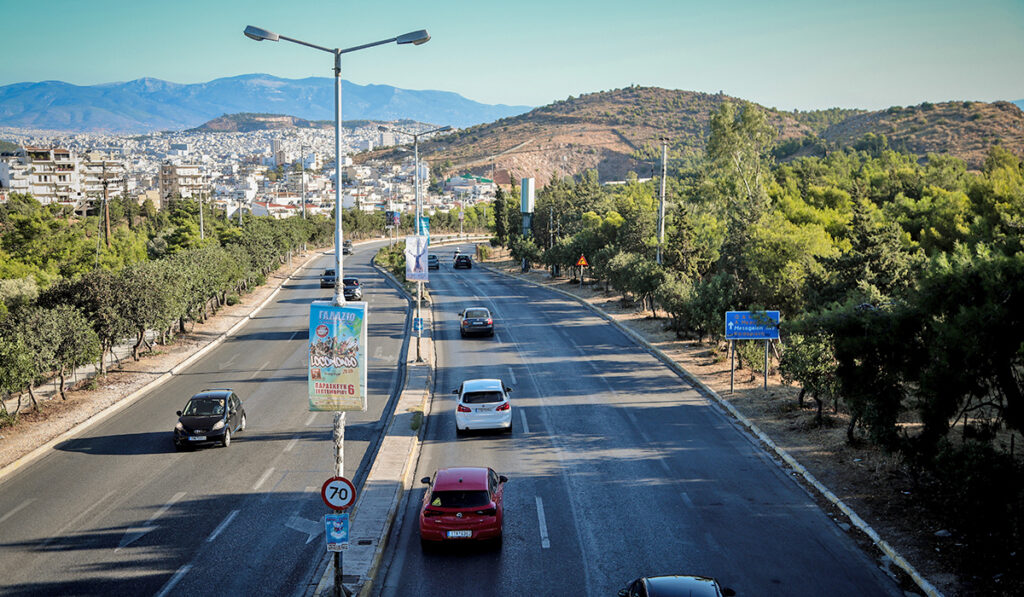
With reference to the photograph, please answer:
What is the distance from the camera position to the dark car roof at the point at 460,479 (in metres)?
14.4

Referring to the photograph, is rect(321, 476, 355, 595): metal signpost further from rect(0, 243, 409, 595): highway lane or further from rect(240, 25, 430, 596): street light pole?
rect(0, 243, 409, 595): highway lane

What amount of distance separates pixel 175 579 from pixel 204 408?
963 centimetres

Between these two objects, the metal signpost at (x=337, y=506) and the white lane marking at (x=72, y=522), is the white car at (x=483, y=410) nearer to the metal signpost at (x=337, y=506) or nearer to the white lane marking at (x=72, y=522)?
the white lane marking at (x=72, y=522)

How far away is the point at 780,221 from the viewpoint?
117 feet

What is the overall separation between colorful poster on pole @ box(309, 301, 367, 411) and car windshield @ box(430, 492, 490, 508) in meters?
2.86

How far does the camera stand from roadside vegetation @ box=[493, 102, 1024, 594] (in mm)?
13305

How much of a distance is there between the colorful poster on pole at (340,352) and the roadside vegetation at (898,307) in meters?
10.2

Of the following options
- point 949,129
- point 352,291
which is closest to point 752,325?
point 352,291

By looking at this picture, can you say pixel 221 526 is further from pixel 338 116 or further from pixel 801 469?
pixel 801 469

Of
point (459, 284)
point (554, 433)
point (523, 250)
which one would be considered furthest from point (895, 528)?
point (523, 250)

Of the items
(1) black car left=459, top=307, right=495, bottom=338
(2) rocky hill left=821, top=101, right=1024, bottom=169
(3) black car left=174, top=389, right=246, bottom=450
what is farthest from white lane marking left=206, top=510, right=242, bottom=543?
(2) rocky hill left=821, top=101, right=1024, bottom=169

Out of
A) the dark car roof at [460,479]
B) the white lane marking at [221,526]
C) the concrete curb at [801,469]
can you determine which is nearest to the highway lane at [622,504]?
the concrete curb at [801,469]

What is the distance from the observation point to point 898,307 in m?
16.5

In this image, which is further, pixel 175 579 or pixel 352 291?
pixel 352 291
